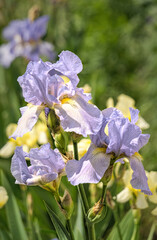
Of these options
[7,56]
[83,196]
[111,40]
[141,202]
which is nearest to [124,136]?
[83,196]

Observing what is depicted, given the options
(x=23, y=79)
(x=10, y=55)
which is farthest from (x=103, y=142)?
(x=10, y=55)

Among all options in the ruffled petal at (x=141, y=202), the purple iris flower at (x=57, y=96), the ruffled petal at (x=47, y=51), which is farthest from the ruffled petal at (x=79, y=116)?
the ruffled petal at (x=47, y=51)

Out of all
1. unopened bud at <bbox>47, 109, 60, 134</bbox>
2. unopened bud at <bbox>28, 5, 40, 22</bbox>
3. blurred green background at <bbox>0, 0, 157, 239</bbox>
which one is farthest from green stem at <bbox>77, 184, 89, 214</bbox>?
blurred green background at <bbox>0, 0, 157, 239</bbox>

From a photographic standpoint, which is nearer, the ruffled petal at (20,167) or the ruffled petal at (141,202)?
the ruffled petal at (20,167)

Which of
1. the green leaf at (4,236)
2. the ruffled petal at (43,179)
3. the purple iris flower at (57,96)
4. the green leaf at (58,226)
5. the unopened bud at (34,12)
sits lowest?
the green leaf at (4,236)

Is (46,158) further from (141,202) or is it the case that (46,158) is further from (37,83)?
(141,202)

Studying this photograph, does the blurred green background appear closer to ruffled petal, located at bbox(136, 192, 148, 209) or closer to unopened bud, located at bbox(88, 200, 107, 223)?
ruffled petal, located at bbox(136, 192, 148, 209)

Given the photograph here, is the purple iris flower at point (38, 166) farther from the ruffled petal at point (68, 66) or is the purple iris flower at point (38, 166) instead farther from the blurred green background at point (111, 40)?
the blurred green background at point (111, 40)
